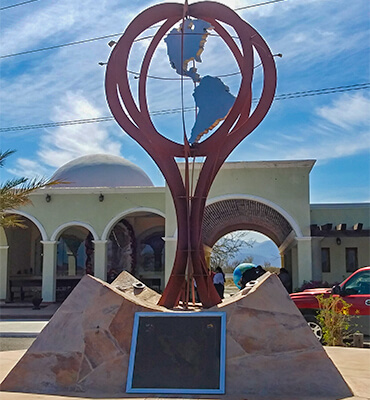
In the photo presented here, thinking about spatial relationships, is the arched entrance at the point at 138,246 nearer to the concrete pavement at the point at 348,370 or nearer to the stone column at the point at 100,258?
the stone column at the point at 100,258

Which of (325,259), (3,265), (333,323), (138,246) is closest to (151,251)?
(138,246)

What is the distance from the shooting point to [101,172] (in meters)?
26.2

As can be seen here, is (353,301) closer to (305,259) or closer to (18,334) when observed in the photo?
(305,259)

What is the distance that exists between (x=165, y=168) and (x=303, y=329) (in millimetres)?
3426

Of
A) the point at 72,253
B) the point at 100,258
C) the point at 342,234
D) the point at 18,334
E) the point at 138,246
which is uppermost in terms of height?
the point at 342,234

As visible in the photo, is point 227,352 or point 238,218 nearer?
point 227,352

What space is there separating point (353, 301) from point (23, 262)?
1967cm

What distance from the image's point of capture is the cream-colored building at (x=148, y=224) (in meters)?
18.4

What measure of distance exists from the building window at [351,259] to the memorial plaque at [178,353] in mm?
15289

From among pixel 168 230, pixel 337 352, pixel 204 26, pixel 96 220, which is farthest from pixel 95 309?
pixel 96 220

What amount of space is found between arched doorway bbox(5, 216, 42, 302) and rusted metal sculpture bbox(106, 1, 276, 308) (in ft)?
50.0

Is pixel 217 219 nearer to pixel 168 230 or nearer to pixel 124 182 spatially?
pixel 168 230

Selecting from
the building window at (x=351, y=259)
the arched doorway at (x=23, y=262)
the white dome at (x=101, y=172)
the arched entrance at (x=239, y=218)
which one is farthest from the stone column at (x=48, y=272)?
the building window at (x=351, y=259)

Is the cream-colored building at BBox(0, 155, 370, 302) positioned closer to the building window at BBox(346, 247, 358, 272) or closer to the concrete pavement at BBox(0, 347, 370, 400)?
the building window at BBox(346, 247, 358, 272)
